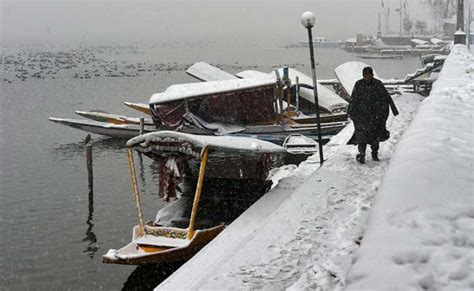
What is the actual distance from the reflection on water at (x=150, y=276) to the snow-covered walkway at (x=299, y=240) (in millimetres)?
2064

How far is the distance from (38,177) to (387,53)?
89.5 metres

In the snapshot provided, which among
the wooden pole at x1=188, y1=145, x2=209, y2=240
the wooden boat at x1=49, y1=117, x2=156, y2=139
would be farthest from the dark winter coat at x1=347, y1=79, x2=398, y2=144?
the wooden boat at x1=49, y1=117, x2=156, y2=139

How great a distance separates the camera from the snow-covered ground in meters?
3.60

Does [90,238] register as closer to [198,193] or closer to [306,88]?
[198,193]

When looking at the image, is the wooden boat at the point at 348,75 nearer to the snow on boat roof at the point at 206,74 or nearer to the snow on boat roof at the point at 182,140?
the snow on boat roof at the point at 206,74

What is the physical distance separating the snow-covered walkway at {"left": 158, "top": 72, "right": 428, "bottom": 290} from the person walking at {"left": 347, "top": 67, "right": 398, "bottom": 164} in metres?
0.71

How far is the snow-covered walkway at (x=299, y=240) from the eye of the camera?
22.7 ft

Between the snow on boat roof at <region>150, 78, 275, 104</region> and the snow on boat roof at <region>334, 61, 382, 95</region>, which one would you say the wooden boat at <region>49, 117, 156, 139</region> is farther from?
the snow on boat roof at <region>334, 61, 382, 95</region>

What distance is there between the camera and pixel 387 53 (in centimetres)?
10269

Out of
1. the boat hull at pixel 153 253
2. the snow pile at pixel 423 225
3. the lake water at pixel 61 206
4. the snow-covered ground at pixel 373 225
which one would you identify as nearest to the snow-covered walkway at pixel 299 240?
the snow-covered ground at pixel 373 225

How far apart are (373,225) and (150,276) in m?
9.13

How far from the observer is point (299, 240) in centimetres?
819

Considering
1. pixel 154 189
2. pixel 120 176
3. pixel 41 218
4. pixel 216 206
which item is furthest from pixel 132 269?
pixel 120 176

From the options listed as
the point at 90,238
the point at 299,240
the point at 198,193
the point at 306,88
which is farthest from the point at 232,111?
the point at 299,240
